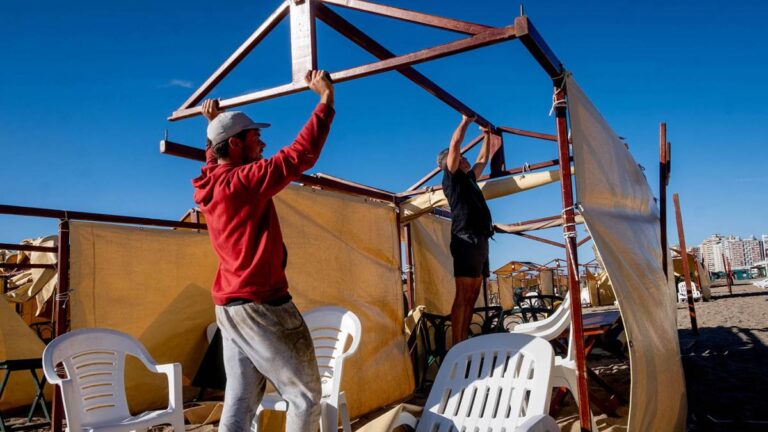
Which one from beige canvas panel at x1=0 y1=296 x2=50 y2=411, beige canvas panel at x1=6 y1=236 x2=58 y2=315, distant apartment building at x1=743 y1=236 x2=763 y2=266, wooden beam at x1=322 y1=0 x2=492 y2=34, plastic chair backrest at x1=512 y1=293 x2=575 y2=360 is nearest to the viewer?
wooden beam at x1=322 y1=0 x2=492 y2=34

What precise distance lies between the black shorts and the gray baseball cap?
263 centimetres

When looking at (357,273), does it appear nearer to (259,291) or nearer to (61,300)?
(61,300)

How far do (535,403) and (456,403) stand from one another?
47 cm

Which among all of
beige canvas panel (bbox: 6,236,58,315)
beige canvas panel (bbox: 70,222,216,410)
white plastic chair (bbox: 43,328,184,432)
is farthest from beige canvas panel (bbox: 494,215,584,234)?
beige canvas panel (bbox: 6,236,58,315)

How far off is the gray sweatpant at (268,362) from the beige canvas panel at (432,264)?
16.8 ft

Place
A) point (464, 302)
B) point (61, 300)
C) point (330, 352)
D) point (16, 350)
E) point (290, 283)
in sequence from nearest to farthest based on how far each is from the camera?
point (330, 352) < point (61, 300) < point (290, 283) < point (464, 302) < point (16, 350)

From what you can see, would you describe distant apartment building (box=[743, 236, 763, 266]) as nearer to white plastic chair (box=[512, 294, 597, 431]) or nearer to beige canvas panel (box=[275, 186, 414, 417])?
white plastic chair (box=[512, 294, 597, 431])

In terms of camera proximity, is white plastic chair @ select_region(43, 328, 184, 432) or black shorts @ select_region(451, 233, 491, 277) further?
black shorts @ select_region(451, 233, 491, 277)

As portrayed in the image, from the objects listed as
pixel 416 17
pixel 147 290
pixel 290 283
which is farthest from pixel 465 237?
pixel 147 290

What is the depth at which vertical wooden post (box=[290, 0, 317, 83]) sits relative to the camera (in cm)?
262

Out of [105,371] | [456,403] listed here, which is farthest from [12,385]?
[456,403]

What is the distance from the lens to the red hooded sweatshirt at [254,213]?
1.84m

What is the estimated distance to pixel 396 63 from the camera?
2596 mm

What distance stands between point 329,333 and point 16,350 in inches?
179
